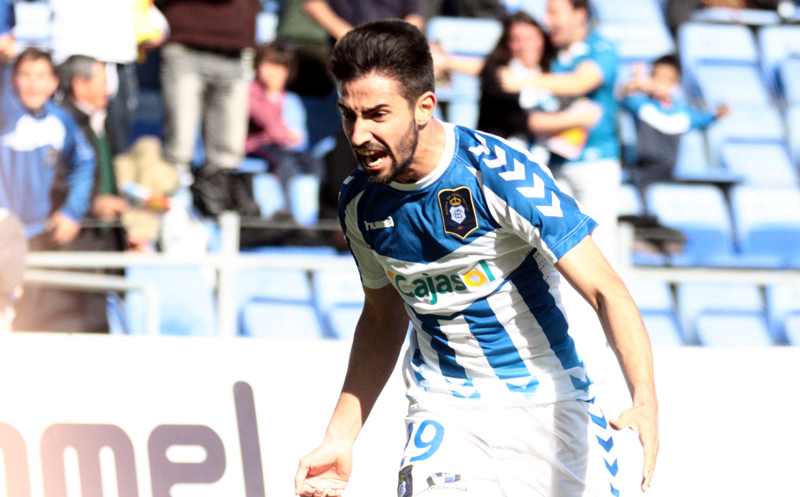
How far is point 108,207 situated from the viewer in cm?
583

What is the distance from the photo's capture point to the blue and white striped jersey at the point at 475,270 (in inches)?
107

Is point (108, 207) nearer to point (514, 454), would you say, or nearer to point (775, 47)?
point (514, 454)

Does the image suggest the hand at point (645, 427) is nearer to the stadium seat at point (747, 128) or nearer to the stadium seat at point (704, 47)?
the stadium seat at point (747, 128)

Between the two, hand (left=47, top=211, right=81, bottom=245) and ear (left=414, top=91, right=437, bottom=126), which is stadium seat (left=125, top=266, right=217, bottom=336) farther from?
ear (left=414, top=91, right=437, bottom=126)

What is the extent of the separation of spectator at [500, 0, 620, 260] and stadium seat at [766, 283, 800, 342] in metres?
1.99

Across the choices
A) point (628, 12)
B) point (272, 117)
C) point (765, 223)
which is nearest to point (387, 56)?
point (272, 117)

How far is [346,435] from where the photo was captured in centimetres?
295

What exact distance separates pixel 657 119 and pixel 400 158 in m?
5.48

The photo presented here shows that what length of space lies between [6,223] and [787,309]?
5737 mm

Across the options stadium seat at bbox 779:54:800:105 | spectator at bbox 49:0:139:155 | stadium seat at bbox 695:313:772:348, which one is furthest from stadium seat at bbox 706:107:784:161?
spectator at bbox 49:0:139:155

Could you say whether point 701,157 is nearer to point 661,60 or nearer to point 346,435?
point 661,60

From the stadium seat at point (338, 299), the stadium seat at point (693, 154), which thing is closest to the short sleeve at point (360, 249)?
the stadium seat at point (338, 299)

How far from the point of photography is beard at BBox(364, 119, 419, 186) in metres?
2.63

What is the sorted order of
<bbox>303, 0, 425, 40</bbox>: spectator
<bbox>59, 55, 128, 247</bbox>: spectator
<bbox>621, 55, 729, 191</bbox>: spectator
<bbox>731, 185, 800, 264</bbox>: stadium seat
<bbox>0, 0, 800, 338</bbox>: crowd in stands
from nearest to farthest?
<bbox>0, 0, 800, 338</bbox>: crowd in stands → <bbox>59, 55, 128, 247</bbox>: spectator → <bbox>303, 0, 425, 40</bbox>: spectator → <bbox>621, 55, 729, 191</bbox>: spectator → <bbox>731, 185, 800, 264</bbox>: stadium seat
